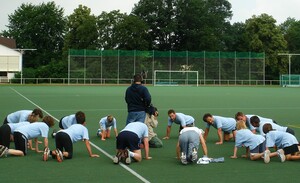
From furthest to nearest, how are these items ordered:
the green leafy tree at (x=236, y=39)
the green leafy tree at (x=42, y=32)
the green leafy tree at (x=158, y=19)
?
1. the green leafy tree at (x=42, y=32)
2. the green leafy tree at (x=236, y=39)
3. the green leafy tree at (x=158, y=19)

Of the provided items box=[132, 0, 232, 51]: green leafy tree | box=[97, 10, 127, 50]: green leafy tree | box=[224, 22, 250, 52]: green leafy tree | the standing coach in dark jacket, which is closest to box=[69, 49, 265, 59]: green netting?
box=[97, 10, 127, 50]: green leafy tree

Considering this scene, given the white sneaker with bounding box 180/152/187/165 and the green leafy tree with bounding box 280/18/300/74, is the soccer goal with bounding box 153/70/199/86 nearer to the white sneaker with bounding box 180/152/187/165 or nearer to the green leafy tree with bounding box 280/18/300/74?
the green leafy tree with bounding box 280/18/300/74

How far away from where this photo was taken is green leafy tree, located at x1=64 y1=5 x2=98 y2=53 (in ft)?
252

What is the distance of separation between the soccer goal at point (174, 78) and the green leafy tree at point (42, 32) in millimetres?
35431

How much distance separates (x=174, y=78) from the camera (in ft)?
205

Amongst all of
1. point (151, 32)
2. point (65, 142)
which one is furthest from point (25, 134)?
point (151, 32)

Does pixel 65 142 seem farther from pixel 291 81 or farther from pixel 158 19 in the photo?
pixel 158 19

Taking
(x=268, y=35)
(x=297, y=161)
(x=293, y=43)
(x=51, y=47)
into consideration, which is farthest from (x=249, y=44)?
(x=297, y=161)

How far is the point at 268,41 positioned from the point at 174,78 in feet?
97.6

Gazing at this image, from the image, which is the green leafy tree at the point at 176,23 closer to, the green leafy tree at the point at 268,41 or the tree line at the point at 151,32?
the tree line at the point at 151,32

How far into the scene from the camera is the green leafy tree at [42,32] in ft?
302

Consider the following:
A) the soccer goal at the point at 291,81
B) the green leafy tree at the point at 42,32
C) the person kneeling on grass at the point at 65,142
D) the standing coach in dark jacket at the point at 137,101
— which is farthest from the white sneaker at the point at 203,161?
the green leafy tree at the point at 42,32

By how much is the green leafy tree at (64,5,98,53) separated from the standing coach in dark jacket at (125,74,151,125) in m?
66.9

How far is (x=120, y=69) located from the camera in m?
61.8
